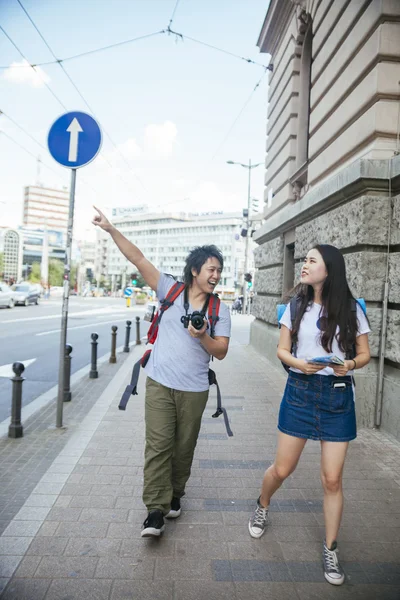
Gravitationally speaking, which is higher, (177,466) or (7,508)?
(177,466)

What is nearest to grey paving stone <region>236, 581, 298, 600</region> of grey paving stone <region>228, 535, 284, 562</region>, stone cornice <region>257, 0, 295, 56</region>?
grey paving stone <region>228, 535, 284, 562</region>

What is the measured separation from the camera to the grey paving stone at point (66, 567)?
8.72ft

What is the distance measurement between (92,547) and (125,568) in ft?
1.01

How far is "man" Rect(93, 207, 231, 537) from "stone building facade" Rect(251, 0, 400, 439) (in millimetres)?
2979

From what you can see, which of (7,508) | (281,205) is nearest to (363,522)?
(7,508)

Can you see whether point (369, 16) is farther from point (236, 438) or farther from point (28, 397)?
point (28, 397)

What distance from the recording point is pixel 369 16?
5.93 meters

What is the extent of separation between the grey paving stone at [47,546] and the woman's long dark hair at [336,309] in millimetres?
1938

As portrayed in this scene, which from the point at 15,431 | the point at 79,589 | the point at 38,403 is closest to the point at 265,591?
the point at 79,589

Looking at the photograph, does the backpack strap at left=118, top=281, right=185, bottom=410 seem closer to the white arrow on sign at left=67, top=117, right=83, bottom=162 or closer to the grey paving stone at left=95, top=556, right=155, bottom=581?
the grey paving stone at left=95, top=556, right=155, bottom=581

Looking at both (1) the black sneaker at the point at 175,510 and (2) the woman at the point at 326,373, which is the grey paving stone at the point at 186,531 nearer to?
(1) the black sneaker at the point at 175,510

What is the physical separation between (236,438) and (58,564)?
2818mm

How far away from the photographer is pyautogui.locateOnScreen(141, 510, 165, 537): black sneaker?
3016 mm

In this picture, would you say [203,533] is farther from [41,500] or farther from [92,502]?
[41,500]
